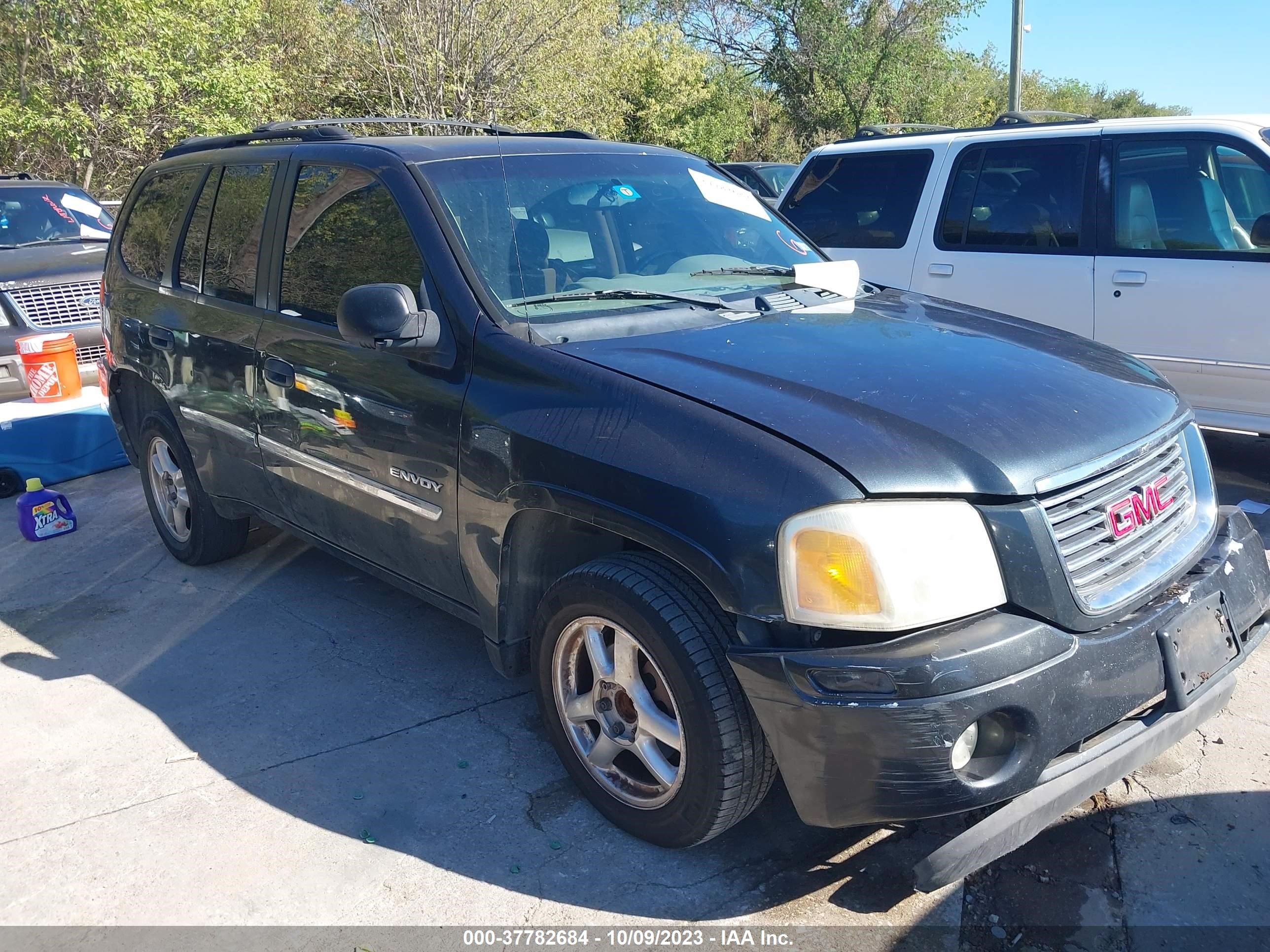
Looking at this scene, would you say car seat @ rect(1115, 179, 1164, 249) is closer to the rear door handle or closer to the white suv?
the white suv

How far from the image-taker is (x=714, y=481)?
2504mm

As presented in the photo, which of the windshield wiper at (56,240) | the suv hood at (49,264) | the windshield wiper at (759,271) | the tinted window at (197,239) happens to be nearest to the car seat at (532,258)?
the windshield wiper at (759,271)

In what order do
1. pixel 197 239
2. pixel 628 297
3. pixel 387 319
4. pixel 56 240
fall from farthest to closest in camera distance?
pixel 56 240
pixel 197 239
pixel 628 297
pixel 387 319

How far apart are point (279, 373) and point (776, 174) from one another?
938 cm

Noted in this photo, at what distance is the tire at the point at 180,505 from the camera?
Answer: 4906 millimetres

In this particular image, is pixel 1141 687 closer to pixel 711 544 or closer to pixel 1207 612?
pixel 1207 612

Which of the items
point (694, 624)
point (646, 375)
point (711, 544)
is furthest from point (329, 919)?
point (646, 375)

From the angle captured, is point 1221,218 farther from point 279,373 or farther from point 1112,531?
point 279,373

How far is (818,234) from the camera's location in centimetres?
688

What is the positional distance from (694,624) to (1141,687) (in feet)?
3.46

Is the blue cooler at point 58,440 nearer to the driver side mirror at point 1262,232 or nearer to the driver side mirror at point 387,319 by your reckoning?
the driver side mirror at point 387,319


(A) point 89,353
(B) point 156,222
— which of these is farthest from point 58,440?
(B) point 156,222

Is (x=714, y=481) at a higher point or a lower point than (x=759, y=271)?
lower

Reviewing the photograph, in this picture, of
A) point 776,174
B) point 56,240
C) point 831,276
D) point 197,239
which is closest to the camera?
point 831,276
